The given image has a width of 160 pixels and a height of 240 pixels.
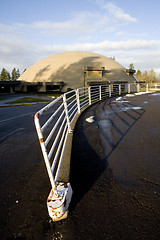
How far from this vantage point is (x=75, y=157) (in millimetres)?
3193

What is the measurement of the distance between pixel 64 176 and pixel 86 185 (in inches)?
16.5

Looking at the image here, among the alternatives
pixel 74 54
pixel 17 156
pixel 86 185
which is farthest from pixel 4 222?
pixel 74 54

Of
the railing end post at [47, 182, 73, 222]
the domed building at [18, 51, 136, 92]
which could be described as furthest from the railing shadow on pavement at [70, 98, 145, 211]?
the domed building at [18, 51, 136, 92]

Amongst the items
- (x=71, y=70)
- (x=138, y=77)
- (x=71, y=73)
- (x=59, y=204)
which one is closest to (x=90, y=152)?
(x=59, y=204)

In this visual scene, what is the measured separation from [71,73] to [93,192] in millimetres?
39116

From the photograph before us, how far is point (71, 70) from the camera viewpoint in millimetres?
39000

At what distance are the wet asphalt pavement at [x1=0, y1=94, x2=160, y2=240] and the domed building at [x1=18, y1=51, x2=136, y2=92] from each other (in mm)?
32663

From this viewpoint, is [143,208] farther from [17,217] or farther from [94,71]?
[94,71]

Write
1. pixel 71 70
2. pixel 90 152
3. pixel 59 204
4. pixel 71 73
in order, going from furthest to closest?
pixel 71 70 → pixel 71 73 → pixel 90 152 → pixel 59 204

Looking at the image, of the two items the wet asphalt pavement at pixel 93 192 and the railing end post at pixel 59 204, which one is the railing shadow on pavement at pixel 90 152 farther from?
the railing end post at pixel 59 204

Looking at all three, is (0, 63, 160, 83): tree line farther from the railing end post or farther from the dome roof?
the railing end post

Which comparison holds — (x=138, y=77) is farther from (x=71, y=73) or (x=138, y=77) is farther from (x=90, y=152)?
(x=90, y=152)

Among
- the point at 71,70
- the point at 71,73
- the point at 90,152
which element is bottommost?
the point at 90,152

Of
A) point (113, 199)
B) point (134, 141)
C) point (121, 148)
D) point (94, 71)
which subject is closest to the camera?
point (113, 199)
